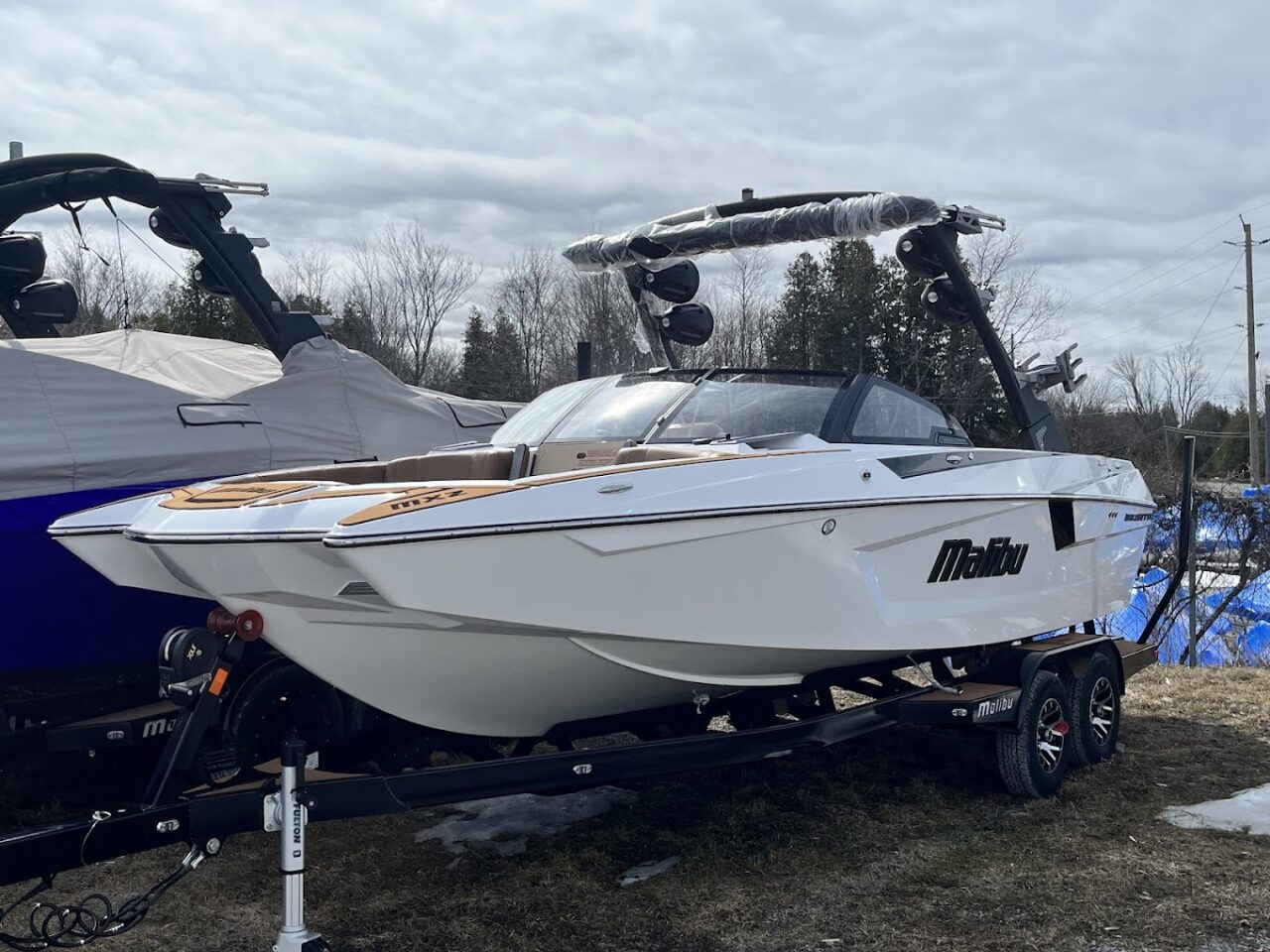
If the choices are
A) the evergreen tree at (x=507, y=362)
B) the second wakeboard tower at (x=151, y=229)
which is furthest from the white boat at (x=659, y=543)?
the evergreen tree at (x=507, y=362)

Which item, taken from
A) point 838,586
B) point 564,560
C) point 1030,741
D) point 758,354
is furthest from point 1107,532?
point 758,354

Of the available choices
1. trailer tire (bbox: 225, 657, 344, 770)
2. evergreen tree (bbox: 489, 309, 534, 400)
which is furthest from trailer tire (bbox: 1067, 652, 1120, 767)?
evergreen tree (bbox: 489, 309, 534, 400)

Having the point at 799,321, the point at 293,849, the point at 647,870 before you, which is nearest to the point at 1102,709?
the point at 647,870

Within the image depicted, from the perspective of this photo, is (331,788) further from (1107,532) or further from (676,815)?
(1107,532)

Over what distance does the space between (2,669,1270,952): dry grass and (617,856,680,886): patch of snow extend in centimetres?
6

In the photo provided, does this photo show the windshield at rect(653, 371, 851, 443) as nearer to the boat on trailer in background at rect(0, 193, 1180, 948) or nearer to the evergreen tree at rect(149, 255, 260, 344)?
the boat on trailer in background at rect(0, 193, 1180, 948)

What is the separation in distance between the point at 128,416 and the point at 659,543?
9.21 feet

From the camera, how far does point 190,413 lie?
5.36m

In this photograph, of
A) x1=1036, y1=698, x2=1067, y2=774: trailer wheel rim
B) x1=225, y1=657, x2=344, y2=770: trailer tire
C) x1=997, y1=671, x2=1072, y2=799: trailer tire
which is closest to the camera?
x1=225, y1=657, x2=344, y2=770: trailer tire

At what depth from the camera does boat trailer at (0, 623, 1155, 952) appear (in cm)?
311

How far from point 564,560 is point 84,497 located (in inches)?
95.6

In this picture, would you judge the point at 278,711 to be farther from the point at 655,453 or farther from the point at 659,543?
the point at 659,543

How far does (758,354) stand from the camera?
869 inches

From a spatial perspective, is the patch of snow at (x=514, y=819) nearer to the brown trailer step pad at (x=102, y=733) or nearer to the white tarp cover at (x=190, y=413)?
the brown trailer step pad at (x=102, y=733)
